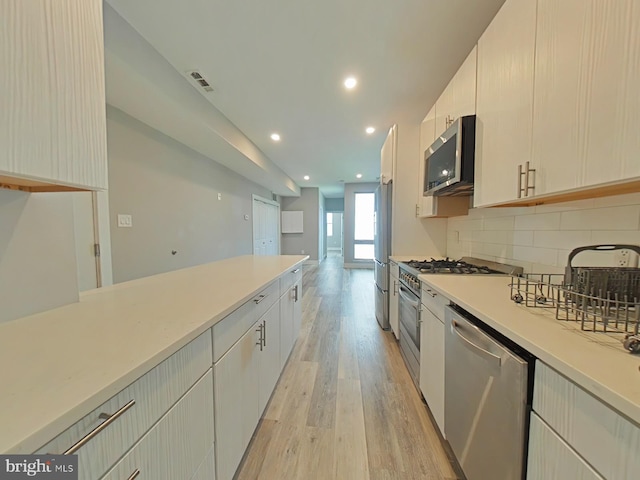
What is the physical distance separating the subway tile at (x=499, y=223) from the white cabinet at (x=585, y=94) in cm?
74

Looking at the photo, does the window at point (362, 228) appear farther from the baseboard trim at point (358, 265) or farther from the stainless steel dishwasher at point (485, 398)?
the stainless steel dishwasher at point (485, 398)

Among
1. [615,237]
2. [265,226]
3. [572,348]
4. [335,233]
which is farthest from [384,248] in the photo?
[335,233]

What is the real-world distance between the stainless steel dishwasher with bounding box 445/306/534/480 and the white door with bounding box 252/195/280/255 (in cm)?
552

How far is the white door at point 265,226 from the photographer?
6.39 meters

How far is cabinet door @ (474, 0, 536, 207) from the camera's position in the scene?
118 cm

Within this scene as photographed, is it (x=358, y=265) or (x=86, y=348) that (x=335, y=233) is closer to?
(x=358, y=265)

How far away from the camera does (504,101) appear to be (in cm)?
134

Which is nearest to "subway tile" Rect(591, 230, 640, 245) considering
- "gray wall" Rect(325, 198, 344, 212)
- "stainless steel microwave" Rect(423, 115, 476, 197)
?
"stainless steel microwave" Rect(423, 115, 476, 197)

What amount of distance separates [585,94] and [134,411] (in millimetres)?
1715

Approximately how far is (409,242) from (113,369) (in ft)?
9.31

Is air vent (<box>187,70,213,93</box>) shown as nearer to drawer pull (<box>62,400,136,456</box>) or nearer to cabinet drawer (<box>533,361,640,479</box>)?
drawer pull (<box>62,400,136,456</box>)

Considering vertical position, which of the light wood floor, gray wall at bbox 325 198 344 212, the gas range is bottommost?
the light wood floor

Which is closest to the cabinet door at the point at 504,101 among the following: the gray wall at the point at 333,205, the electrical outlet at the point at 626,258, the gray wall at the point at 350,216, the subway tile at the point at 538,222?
the subway tile at the point at 538,222

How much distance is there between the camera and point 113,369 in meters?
0.59
